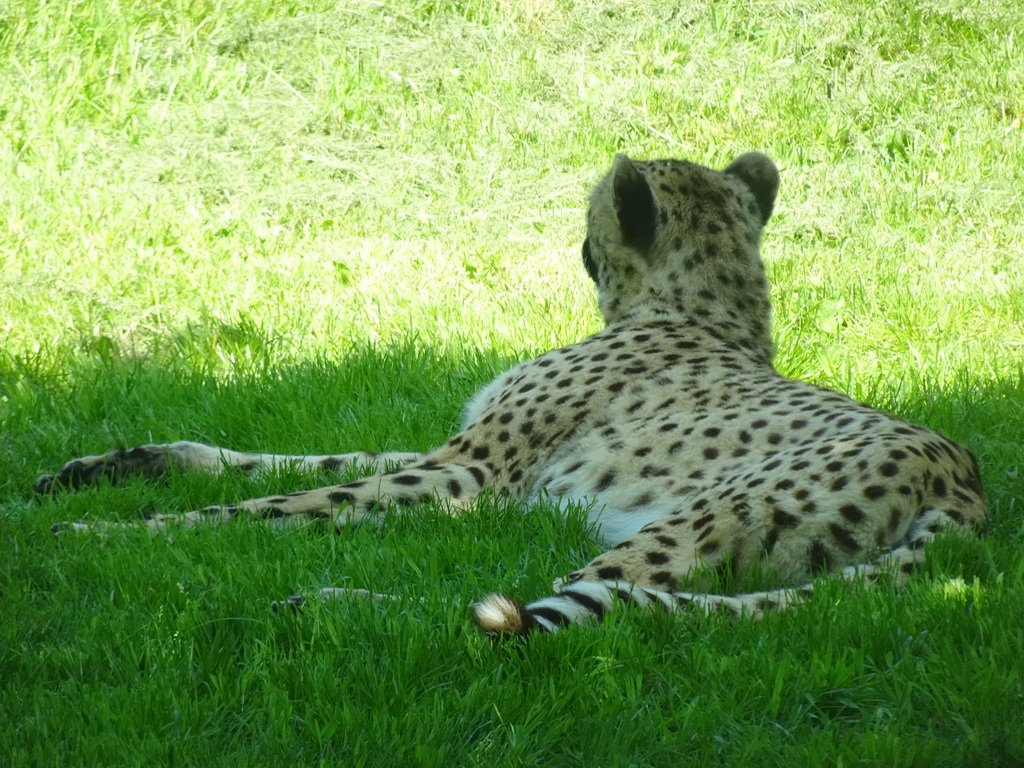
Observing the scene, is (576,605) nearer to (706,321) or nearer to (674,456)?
(674,456)

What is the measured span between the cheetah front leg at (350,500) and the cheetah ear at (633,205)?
126 centimetres

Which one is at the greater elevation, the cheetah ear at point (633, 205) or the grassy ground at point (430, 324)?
the cheetah ear at point (633, 205)

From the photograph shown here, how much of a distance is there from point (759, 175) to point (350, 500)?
2483 mm

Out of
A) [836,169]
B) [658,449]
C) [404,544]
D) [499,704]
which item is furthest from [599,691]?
[836,169]

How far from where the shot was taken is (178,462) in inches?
192

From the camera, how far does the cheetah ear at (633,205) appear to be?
16.7ft

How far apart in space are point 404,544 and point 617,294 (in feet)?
6.02

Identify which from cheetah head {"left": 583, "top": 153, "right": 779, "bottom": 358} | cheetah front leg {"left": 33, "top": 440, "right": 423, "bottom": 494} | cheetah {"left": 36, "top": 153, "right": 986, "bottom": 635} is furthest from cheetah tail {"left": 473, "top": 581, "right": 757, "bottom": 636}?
cheetah head {"left": 583, "top": 153, "right": 779, "bottom": 358}

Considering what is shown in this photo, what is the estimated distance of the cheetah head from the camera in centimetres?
516

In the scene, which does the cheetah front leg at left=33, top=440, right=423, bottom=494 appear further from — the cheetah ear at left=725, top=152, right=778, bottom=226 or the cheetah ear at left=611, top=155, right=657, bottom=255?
the cheetah ear at left=725, top=152, right=778, bottom=226

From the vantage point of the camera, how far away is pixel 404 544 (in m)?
3.95

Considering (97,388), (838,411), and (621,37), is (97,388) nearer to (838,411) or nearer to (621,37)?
(838,411)

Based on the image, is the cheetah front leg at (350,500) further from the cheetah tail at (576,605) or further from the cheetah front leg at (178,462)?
the cheetah tail at (576,605)

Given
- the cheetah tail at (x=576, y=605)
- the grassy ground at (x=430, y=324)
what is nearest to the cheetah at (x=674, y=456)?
the cheetah tail at (x=576, y=605)
